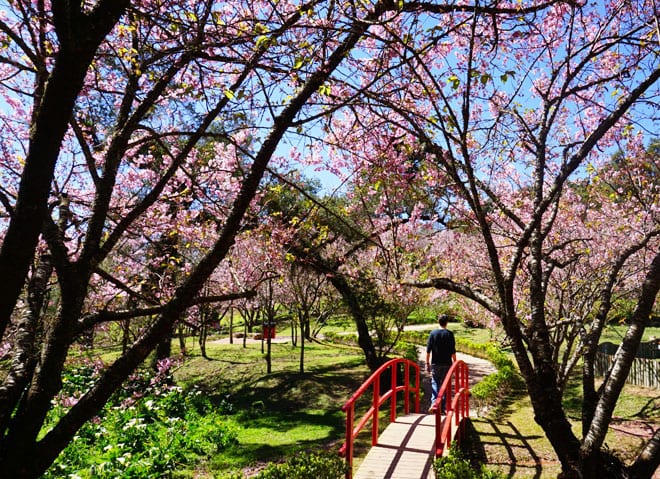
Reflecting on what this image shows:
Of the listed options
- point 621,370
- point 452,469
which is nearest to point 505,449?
point 452,469

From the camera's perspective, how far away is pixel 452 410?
23.1 feet

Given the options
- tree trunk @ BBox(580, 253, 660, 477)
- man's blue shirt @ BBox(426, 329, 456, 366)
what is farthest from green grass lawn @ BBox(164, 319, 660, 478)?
tree trunk @ BBox(580, 253, 660, 477)

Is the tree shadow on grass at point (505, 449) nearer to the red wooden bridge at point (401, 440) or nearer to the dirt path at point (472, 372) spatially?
the red wooden bridge at point (401, 440)

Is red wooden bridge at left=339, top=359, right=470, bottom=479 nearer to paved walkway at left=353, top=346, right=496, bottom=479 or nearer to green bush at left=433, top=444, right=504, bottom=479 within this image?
paved walkway at left=353, top=346, right=496, bottom=479

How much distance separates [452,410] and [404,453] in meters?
1.18

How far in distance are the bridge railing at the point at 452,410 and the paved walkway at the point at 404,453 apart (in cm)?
22

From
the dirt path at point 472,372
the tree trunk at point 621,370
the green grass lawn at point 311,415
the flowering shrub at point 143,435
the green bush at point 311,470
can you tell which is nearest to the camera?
the tree trunk at point 621,370

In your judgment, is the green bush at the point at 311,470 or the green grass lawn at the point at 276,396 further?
the green grass lawn at the point at 276,396

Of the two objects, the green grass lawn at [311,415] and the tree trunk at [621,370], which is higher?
the tree trunk at [621,370]

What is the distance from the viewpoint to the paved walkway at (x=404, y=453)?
5668mm

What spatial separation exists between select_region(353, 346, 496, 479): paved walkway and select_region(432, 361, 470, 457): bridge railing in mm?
218

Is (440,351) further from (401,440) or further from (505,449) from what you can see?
(401,440)

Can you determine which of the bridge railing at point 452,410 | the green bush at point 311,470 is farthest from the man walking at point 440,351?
the green bush at point 311,470

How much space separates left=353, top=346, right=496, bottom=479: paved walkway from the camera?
5.67 meters
